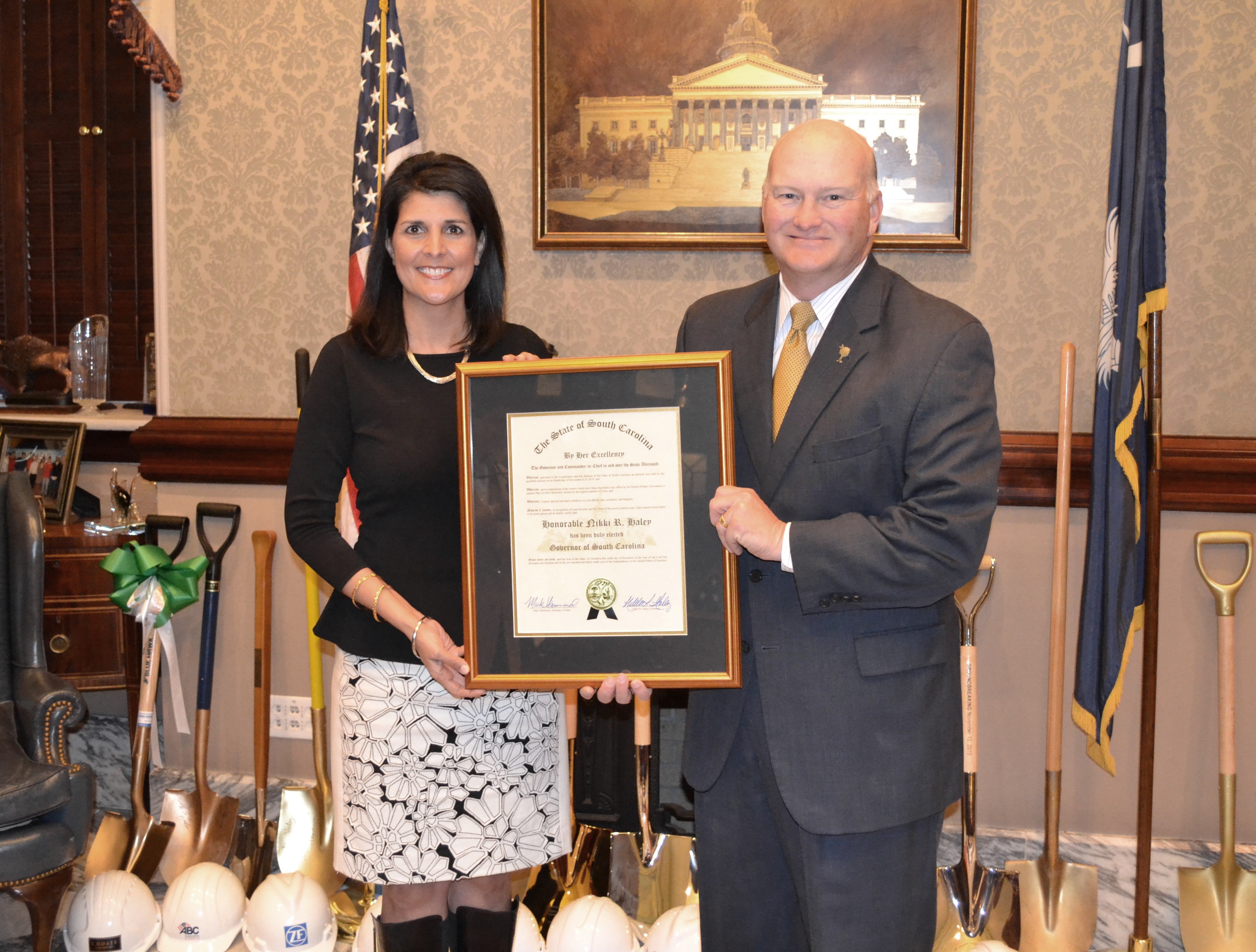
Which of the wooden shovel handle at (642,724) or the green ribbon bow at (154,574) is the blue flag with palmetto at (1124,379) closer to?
the wooden shovel handle at (642,724)

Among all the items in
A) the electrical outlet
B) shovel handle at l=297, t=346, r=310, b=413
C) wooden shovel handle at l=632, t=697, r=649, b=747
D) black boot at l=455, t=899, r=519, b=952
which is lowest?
black boot at l=455, t=899, r=519, b=952

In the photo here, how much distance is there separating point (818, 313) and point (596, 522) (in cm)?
51

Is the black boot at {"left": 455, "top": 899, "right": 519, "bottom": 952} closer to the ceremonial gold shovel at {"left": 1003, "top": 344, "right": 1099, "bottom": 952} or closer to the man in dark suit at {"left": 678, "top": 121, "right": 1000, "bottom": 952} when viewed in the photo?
the man in dark suit at {"left": 678, "top": 121, "right": 1000, "bottom": 952}

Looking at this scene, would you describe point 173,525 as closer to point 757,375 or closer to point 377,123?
point 377,123

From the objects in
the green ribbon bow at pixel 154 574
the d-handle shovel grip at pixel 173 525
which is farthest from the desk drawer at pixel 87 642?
the d-handle shovel grip at pixel 173 525

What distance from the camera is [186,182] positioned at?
11.3 feet

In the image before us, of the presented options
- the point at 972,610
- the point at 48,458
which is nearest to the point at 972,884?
the point at 972,610

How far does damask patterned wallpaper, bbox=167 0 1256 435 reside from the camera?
2.92m

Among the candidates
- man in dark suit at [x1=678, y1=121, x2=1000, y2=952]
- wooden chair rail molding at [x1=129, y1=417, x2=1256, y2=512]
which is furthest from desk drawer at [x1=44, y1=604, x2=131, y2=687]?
man in dark suit at [x1=678, y1=121, x2=1000, y2=952]

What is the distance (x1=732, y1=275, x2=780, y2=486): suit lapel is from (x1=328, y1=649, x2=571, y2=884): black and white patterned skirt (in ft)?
2.34

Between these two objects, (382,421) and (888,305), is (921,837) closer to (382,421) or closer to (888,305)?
(888,305)

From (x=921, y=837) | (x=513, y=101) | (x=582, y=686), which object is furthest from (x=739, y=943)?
(x=513, y=101)

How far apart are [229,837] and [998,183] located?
9.89ft

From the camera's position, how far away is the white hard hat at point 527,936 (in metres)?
2.56
